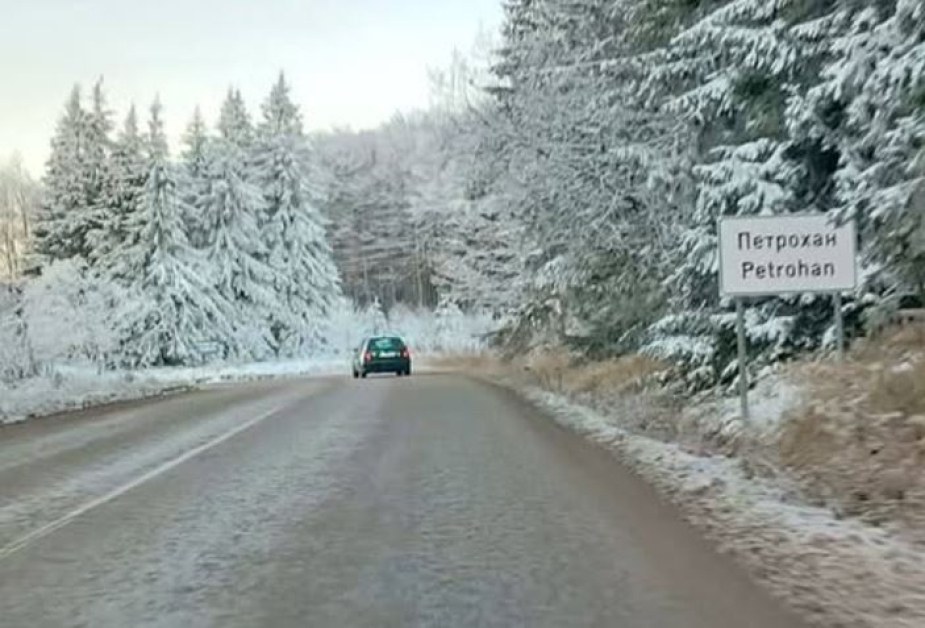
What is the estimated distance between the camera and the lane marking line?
865cm

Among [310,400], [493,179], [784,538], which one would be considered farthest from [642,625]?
[493,179]

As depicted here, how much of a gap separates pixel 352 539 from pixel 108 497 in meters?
3.53

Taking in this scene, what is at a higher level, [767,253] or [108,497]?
[767,253]

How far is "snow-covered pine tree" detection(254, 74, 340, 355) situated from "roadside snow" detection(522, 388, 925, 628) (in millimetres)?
61031

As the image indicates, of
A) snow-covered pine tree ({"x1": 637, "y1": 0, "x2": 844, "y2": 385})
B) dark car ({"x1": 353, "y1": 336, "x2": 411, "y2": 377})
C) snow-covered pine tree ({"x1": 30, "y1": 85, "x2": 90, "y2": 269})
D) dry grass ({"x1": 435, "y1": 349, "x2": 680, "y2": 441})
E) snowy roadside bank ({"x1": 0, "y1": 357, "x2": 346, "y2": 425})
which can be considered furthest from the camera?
snow-covered pine tree ({"x1": 30, "y1": 85, "x2": 90, "y2": 269})

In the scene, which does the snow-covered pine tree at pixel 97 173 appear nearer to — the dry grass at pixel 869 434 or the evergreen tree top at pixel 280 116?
the evergreen tree top at pixel 280 116

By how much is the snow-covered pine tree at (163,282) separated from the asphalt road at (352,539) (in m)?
48.6

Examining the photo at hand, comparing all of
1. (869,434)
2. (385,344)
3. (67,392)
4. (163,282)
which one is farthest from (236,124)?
(869,434)

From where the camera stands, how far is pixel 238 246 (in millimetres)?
70375

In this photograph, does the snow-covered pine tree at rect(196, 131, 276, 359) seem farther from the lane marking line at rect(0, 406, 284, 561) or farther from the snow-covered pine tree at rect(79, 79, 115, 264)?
the lane marking line at rect(0, 406, 284, 561)

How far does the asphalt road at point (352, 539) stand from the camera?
252 inches

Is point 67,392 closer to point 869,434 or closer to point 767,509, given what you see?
point 869,434

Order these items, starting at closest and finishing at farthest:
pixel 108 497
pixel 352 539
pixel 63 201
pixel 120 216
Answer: pixel 352 539, pixel 108 497, pixel 120 216, pixel 63 201

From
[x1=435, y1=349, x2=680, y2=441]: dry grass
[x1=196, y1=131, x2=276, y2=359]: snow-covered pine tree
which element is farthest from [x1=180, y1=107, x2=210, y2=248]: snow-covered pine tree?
[x1=435, y1=349, x2=680, y2=441]: dry grass
